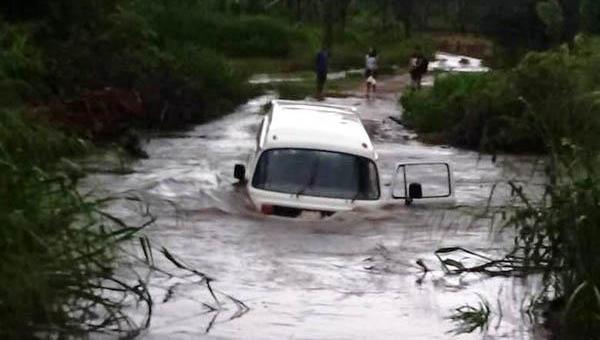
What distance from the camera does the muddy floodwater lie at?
1130 centimetres

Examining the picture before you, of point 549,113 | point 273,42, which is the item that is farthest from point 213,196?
point 273,42

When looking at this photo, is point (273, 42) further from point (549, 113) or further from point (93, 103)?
point (549, 113)

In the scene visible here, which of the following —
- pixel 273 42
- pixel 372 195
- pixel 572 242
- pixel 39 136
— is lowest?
pixel 273 42

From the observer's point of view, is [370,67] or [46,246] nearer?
[46,246]

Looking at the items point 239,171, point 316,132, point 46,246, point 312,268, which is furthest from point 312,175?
point 46,246

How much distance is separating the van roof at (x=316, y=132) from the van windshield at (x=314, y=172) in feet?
0.29

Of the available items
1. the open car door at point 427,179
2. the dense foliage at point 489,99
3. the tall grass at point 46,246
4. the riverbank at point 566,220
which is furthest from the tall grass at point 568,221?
the open car door at point 427,179

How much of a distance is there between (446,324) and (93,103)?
1911 centimetres

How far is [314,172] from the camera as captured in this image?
1725cm

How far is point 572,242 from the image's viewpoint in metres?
10.4

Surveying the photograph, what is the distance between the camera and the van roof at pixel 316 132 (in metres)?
17.3

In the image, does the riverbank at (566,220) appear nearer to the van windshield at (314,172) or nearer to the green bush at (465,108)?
the van windshield at (314,172)

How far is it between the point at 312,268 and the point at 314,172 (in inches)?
109

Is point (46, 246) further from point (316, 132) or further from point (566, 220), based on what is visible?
point (316, 132)
